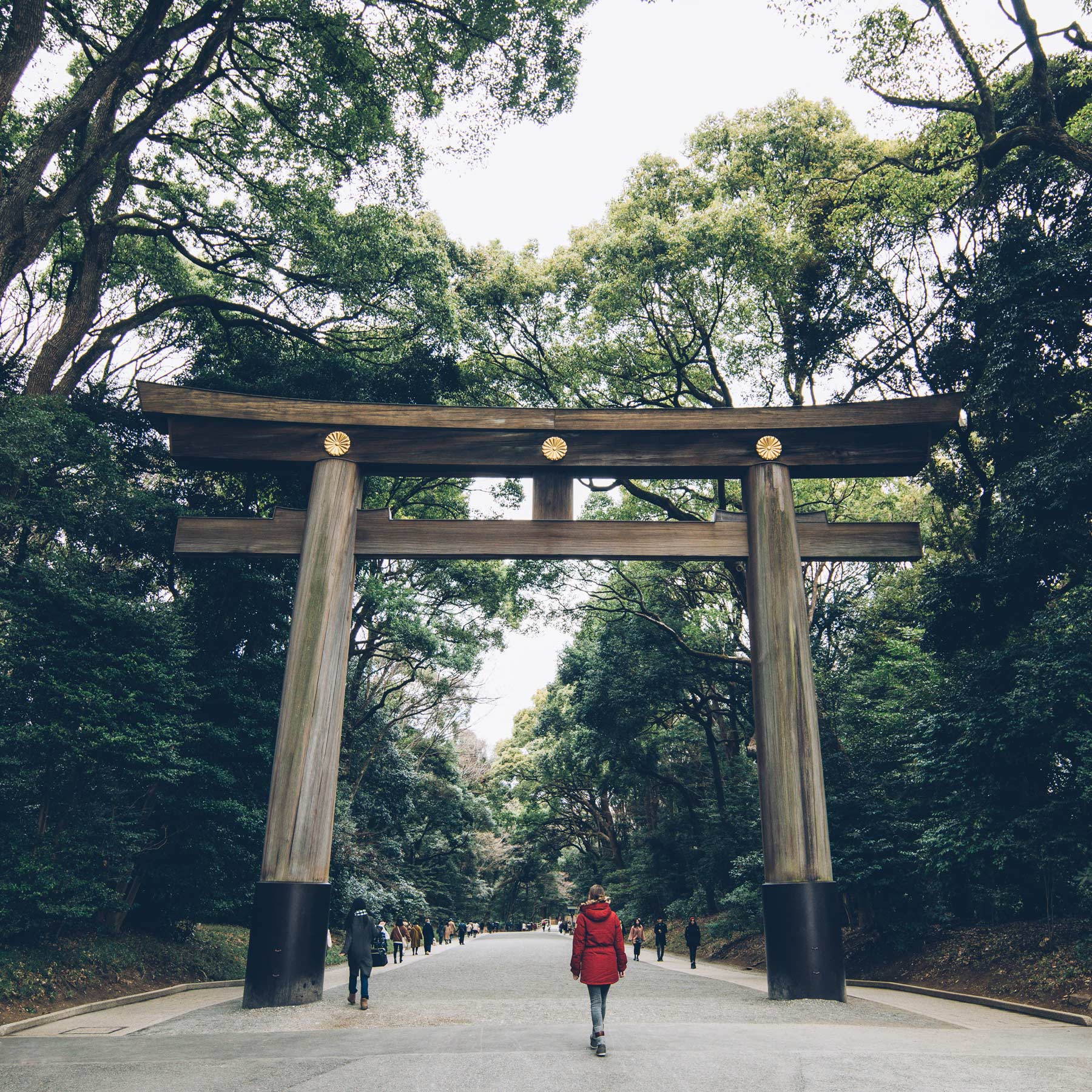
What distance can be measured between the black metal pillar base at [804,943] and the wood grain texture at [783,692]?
0.16 meters

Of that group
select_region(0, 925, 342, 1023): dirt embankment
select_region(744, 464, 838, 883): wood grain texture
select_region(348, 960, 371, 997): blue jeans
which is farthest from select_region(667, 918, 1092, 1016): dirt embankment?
select_region(0, 925, 342, 1023): dirt embankment

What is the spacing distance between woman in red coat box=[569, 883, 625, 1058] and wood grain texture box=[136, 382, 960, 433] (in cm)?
573

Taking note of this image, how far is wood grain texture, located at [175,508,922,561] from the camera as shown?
994cm

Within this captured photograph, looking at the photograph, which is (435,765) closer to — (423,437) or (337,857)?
(337,857)

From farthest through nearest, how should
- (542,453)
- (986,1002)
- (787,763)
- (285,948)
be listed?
(542,453)
(986,1002)
(787,763)
(285,948)

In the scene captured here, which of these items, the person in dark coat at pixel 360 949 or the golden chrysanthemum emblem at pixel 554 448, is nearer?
the person in dark coat at pixel 360 949

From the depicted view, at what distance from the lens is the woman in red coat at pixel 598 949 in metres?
6.06

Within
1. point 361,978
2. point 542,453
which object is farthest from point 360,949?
point 542,453

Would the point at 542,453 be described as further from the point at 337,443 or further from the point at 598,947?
the point at 598,947

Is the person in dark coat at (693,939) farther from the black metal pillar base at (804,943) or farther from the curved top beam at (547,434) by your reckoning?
the curved top beam at (547,434)

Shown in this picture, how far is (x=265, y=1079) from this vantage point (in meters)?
4.92

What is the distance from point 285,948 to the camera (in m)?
7.91

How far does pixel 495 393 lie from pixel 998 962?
1382 centimetres

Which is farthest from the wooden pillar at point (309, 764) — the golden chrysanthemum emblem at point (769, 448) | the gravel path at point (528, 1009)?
the golden chrysanthemum emblem at point (769, 448)
